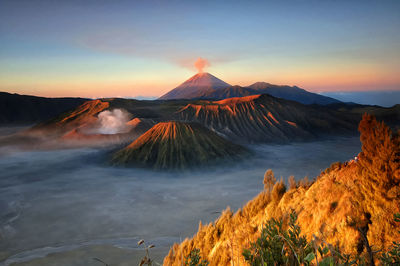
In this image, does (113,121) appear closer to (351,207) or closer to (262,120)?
(262,120)

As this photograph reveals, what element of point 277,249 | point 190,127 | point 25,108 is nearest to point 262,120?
point 190,127

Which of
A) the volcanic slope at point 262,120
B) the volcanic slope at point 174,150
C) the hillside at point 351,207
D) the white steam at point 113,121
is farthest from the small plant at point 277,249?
the volcanic slope at point 262,120

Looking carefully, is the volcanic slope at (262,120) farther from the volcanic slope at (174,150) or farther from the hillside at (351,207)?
the hillside at (351,207)

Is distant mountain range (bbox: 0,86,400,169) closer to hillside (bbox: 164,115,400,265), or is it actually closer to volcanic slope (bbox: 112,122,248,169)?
volcanic slope (bbox: 112,122,248,169)

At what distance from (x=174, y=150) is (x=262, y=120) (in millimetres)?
48111

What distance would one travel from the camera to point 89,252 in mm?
20250

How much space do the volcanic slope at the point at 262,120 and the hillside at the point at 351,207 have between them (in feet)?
256

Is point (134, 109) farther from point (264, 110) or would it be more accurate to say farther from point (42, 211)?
point (42, 211)

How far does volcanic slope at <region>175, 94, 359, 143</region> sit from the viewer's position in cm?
8919

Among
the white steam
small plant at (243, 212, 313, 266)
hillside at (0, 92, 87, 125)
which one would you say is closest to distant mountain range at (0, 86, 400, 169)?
the white steam

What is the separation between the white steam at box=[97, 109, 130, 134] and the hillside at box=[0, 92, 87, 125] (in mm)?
86504

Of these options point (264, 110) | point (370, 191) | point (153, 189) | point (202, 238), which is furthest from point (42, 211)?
point (264, 110)

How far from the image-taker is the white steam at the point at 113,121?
3300 inches

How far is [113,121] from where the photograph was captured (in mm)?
88438
